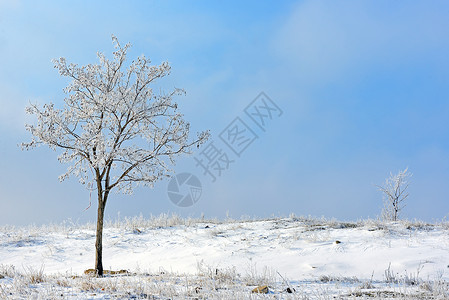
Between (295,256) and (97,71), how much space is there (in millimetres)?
9818

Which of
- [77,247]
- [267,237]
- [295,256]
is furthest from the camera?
[77,247]

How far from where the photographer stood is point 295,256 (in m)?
13.3

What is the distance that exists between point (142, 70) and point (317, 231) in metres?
9.83

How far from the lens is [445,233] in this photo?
1506 cm

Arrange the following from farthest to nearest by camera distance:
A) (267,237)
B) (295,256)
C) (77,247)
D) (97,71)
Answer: (77,247)
(267,237)
(97,71)
(295,256)

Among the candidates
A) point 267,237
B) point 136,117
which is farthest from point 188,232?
point 136,117

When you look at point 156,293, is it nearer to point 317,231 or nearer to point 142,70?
point 142,70

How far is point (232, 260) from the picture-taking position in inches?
540

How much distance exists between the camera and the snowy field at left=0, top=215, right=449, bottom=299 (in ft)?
25.6

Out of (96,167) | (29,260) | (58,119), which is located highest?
(58,119)

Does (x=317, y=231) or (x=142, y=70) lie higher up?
(x=142, y=70)

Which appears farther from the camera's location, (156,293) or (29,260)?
(29,260)

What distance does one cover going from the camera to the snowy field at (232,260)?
779cm

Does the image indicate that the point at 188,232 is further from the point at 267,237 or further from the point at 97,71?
the point at 97,71
